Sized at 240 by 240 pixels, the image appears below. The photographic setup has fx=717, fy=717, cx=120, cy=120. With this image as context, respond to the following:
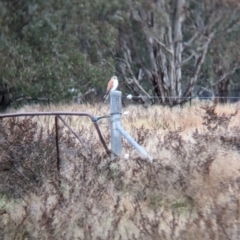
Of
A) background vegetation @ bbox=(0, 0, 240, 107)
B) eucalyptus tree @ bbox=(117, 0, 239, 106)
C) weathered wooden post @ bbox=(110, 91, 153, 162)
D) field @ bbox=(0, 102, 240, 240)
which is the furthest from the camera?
eucalyptus tree @ bbox=(117, 0, 239, 106)

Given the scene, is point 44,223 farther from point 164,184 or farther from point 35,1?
point 35,1

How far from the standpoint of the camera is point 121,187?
6.63m

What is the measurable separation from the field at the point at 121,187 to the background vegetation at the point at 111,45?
11.9 meters

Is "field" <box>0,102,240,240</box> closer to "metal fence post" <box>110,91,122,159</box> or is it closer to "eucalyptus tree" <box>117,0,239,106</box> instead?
"metal fence post" <box>110,91,122,159</box>

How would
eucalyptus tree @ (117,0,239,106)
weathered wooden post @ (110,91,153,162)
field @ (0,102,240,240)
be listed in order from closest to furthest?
field @ (0,102,240,240) < weathered wooden post @ (110,91,153,162) < eucalyptus tree @ (117,0,239,106)

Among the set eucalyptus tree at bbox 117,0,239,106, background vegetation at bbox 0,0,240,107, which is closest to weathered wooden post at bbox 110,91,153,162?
background vegetation at bbox 0,0,240,107

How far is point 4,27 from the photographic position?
1977 centimetres

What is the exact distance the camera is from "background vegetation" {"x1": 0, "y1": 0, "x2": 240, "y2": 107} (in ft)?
66.9

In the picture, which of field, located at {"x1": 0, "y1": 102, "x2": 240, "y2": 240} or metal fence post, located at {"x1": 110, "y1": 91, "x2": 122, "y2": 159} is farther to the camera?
metal fence post, located at {"x1": 110, "y1": 91, "x2": 122, "y2": 159}

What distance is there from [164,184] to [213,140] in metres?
1.28

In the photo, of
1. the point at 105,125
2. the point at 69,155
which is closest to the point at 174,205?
the point at 69,155

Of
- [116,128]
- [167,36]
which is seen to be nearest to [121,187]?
[116,128]

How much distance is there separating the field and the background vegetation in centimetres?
1192

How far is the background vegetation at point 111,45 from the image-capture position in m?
20.4
